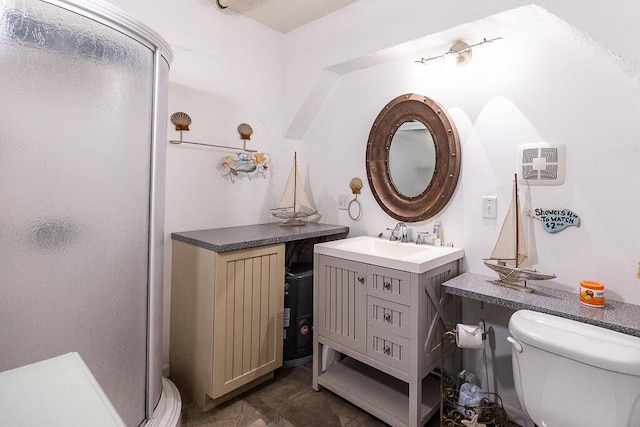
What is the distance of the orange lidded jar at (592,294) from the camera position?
4.65ft

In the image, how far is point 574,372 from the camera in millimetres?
1170

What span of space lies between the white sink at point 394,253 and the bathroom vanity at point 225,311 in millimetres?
333

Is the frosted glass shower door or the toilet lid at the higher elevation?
the frosted glass shower door

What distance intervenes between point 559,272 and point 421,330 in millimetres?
752

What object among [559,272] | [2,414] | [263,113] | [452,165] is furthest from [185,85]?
[559,272]

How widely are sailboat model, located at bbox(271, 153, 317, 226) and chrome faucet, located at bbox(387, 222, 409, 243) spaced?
29.3 inches

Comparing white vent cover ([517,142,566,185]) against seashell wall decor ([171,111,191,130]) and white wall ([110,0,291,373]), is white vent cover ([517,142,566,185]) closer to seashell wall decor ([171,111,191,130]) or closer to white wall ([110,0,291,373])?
white wall ([110,0,291,373])

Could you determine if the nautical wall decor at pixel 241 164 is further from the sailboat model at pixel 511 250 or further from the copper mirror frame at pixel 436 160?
the sailboat model at pixel 511 250

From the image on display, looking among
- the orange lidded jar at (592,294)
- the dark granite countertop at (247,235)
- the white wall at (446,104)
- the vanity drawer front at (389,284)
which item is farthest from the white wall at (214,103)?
the orange lidded jar at (592,294)

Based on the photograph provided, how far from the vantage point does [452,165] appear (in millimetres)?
2000

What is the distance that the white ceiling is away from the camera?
2.33m

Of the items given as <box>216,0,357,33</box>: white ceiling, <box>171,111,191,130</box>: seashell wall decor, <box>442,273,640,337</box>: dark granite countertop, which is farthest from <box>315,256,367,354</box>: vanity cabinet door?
<box>216,0,357,33</box>: white ceiling

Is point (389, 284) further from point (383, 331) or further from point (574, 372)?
point (574, 372)

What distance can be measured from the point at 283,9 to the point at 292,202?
4.65ft
